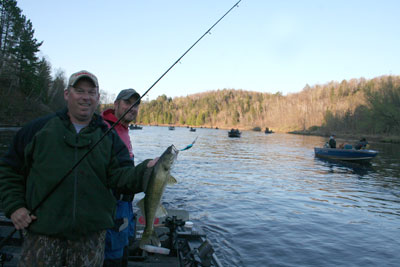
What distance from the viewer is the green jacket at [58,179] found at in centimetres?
245

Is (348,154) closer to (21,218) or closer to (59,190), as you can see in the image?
(59,190)

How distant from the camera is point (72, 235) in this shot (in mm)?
2453

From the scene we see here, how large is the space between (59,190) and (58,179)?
99 mm

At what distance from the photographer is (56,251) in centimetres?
244

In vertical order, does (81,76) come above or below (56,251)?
above

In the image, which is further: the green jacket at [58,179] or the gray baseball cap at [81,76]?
the gray baseball cap at [81,76]

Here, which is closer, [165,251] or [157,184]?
[157,184]

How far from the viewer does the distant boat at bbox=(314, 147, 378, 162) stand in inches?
1076

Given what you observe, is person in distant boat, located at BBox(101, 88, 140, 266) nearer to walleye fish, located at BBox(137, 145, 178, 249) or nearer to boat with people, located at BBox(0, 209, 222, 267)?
walleye fish, located at BBox(137, 145, 178, 249)

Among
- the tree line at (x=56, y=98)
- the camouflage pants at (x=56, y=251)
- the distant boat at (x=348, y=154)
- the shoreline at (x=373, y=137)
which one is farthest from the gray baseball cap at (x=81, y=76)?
the shoreline at (x=373, y=137)

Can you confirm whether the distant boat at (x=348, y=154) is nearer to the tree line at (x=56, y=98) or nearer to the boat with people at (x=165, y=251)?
the boat with people at (x=165, y=251)

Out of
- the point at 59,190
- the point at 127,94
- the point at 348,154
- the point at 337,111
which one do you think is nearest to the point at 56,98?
the point at 348,154

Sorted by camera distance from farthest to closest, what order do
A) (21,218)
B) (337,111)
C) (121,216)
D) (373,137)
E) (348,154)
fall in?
1. (337,111)
2. (373,137)
3. (348,154)
4. (121,216)
5. (21,218)

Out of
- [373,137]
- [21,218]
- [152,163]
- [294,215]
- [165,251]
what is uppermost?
[152,163]
